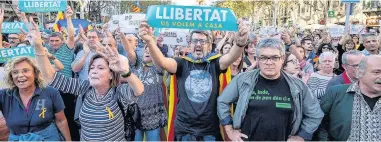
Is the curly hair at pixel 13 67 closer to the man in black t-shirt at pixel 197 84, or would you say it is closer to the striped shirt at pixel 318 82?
the man in black t-shirt at pixel 197 84

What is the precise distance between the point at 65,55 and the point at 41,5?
5.57 ft

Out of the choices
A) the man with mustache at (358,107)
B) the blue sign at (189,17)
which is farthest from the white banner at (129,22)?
the man with mustache at (358,107)

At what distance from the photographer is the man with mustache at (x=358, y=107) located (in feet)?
9.26

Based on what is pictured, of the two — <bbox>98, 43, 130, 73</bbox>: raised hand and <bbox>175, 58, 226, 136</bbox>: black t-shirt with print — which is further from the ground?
<bbox>98, 43, 130, 73</bbox>: raised hand

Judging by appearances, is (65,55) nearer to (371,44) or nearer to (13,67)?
(13,67)

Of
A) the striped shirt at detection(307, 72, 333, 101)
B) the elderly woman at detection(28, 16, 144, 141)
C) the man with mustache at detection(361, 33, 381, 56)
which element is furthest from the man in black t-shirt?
the man with mustache at detection(361, 33, 381, 56)

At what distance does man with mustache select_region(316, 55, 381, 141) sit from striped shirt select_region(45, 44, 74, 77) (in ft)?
11.6

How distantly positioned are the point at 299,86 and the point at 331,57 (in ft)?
5.75

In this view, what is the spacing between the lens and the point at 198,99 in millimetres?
3533

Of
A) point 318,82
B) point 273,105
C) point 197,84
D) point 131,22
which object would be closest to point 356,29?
point 131,22

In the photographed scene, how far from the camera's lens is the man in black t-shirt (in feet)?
11.5

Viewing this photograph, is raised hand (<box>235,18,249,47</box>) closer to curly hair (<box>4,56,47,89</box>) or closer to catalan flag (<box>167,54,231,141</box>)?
catalan flag (<box>167,54,231,141</box>)

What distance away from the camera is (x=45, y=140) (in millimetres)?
3258

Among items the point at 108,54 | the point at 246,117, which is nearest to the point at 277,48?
the point at 246,117
